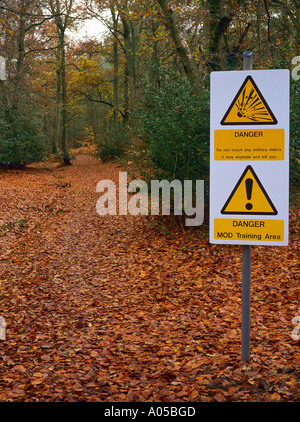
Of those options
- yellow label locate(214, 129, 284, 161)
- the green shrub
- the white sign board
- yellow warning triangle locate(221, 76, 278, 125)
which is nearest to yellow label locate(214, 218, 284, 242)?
the white sign board

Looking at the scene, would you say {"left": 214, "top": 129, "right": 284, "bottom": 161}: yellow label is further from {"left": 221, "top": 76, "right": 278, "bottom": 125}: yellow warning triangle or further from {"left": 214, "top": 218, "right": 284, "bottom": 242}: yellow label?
{"left": 214, "top": 218, "right": 284, "bottom": 242}: yellow label

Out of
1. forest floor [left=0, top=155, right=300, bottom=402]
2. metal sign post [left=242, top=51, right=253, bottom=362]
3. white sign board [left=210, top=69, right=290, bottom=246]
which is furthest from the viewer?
forest floor [left=0, top=155, right=300, bottom=402]

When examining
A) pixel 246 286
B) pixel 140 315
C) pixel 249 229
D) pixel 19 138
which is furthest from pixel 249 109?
pixel 19 138

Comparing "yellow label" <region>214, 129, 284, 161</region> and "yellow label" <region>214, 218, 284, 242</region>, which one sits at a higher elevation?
"yellow label" <region>214, 129, 284, 161</region>

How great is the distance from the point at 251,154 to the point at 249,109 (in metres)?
0.36

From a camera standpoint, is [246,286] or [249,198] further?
[246,286]

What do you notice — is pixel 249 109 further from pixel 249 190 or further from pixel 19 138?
pixel 19 138

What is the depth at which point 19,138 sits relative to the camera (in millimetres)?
23188

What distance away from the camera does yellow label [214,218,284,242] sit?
3320 millimetres

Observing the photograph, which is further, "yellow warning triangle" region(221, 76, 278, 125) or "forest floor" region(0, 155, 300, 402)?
"forest floor" region(0, 155, 300, 402)

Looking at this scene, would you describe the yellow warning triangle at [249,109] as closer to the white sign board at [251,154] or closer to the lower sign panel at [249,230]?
the white sign board at [251,154]

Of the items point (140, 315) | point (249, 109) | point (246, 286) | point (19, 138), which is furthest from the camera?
point (19, 138)

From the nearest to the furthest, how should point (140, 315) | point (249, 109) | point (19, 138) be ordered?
point (249, 109)
point (140, 315)
point (19, 138)

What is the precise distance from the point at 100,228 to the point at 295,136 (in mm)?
5741
